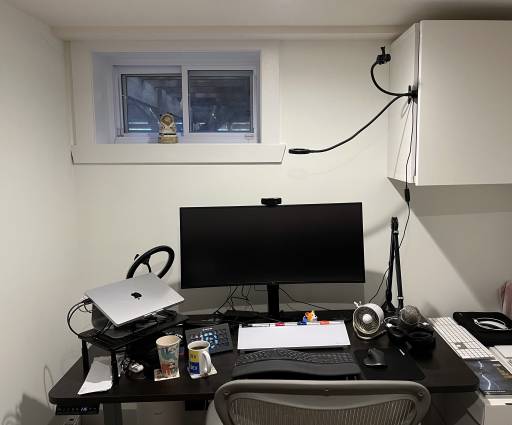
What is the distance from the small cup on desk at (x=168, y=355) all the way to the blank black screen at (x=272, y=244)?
16.2 inches

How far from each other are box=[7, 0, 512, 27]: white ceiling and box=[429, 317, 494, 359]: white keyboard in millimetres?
1338

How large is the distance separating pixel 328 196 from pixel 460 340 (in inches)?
33.4

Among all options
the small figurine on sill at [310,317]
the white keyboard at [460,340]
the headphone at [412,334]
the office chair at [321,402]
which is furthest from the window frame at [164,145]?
the office chair at [321,402]

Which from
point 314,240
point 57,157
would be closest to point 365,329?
point 314,240

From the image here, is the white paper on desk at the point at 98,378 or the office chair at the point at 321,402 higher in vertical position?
the office chair at the point at 321,402

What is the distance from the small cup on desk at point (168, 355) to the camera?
1.46 metres

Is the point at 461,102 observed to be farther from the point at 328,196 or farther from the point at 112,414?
the point at 112,414

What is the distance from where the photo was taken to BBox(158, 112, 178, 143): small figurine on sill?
2.11 m

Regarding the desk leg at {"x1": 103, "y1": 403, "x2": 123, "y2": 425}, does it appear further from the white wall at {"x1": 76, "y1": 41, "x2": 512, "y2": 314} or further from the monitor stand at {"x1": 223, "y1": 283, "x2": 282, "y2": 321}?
the white wall at {"x1": 76, "y1": 41, "x2": 512, "y2": 314}

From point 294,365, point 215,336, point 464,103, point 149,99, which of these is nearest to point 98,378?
point 215,336

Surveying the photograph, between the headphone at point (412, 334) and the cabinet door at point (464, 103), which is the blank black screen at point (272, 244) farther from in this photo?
the cabinet door at point (464, 103)

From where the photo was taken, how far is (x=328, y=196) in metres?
2.11

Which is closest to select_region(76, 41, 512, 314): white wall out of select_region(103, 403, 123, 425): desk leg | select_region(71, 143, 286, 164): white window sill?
select_region(71, 143, 286, 164): white window sill

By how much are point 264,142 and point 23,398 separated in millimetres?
1460
